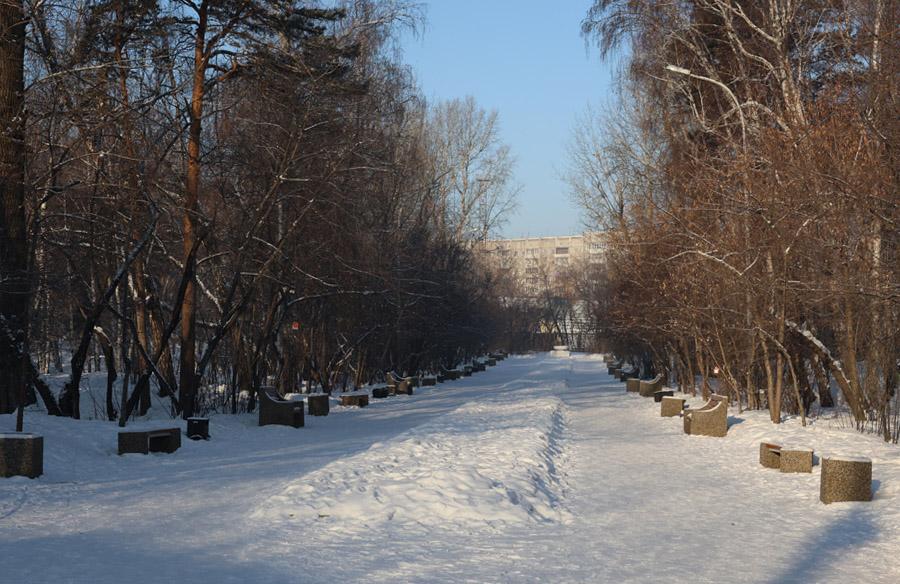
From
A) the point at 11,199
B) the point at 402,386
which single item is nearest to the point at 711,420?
the point at 11,199

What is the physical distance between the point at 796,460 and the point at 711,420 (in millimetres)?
5580

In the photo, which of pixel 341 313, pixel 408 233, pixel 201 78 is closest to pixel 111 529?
pixel 201 78

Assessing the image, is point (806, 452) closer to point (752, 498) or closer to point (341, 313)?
point (752, 498)

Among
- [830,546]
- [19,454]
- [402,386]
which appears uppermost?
[19,454]

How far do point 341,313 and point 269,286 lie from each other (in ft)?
16.2

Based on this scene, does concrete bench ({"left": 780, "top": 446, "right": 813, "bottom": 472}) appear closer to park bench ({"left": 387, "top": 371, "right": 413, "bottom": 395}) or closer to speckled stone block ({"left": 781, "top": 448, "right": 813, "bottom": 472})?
speckled stone block ({"left": 781, "top": 448, "right": 813, "bottom": 472})

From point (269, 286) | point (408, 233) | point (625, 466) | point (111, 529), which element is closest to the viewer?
point (111, 529)

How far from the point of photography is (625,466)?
15.0 metres

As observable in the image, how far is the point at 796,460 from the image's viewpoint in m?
13.8

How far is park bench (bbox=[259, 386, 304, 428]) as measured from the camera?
20594 mm

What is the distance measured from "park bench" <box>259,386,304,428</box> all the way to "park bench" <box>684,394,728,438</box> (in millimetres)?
7839

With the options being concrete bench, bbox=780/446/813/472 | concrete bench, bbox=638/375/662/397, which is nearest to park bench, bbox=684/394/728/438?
concrete bench, bbox=780/446/813/472

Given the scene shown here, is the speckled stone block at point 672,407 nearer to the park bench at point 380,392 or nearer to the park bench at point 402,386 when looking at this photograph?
the park bench at point 380,392

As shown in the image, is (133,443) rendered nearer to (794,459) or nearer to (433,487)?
(433,487)
